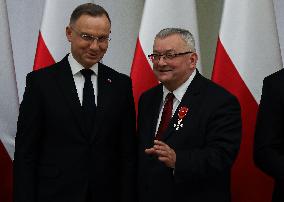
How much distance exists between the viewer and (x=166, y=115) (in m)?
1.89

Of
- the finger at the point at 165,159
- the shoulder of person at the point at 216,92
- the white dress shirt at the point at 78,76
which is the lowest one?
the finger at the point at 165,159

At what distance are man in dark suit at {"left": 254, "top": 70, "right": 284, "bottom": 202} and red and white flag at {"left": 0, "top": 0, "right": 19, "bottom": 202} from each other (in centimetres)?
116

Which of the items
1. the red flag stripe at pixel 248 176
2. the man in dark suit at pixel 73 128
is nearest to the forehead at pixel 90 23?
the man in dark suit at pixel 73 128

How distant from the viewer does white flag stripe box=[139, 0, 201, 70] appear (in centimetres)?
247

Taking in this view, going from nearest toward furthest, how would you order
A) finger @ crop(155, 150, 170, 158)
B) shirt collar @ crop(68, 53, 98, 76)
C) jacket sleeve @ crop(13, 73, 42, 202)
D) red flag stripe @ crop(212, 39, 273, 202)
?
finger @ crop(155, 150, 170, 158), jacket sleeve @ crop(13, 73, 42, 202), shirt collar @ crop(68, 53, 98, 76), red flag stripe @ crop(212, 39, 273, 202)

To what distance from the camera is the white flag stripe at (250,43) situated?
2.34 metres

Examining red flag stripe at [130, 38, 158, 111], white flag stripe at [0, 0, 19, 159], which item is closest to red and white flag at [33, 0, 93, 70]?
white flag stripe at [0, 0, 19, 159]

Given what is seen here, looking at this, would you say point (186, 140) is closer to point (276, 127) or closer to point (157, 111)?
point (157, 111)

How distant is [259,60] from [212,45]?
0.67 m

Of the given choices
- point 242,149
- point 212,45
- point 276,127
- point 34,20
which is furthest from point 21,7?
point 276,127

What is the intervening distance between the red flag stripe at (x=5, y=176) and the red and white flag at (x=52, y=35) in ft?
1.47

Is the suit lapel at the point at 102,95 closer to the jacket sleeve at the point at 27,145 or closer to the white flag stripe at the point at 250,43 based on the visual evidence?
the jacket sleeve at the point at 27,145

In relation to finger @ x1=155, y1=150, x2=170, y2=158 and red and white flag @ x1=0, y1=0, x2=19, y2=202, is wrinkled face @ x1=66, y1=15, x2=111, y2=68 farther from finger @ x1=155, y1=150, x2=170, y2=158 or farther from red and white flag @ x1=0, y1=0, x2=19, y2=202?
red and white flag @ x1=0, y1=0, x2=19, y2=202

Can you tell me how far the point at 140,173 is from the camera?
6.31ft
